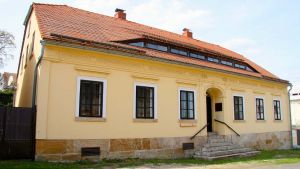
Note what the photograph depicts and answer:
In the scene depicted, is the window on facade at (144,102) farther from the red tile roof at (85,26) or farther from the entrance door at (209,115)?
the entrance door at (209,115)

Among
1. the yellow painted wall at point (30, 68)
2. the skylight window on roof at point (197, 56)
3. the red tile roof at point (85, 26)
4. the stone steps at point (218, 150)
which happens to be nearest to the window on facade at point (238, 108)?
the stone steps at point (218, 150)

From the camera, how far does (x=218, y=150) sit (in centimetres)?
1460

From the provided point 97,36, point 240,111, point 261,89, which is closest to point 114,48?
point 97,36

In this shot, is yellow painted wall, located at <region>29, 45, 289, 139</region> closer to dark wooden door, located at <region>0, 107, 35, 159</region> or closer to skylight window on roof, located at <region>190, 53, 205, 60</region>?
dark wooden door, located at <region>0, 107, 35, 159</region>

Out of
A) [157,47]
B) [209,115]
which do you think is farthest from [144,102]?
[209,115]

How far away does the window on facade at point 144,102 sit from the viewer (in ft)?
43.2

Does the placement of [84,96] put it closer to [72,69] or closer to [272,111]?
[72,69]

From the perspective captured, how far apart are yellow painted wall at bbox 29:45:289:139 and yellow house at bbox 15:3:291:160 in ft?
0.12

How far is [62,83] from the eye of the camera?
36.6ft

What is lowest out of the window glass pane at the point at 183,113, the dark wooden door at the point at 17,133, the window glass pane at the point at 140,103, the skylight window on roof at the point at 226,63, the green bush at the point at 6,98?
the dark wooden door at the point at 17,133

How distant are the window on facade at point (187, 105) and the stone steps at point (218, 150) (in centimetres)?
172

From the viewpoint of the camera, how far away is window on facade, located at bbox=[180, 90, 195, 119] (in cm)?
1484

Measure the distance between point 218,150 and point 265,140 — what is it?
6.57 metres

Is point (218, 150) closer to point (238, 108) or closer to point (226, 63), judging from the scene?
point (238, 108)
